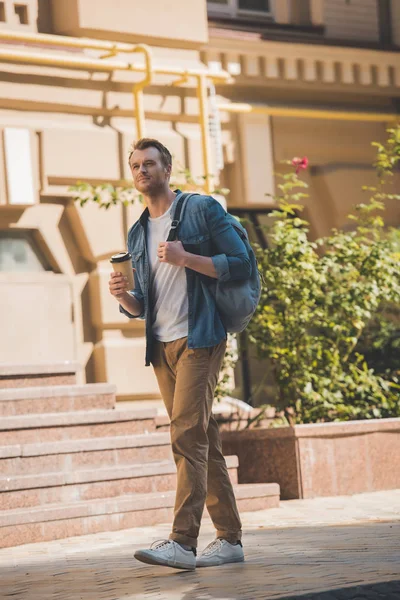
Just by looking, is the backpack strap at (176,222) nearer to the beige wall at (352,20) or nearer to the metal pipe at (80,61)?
the metal pipe at (80,61)

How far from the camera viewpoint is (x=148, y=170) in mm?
6371

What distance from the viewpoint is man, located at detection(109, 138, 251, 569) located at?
6.16 meters

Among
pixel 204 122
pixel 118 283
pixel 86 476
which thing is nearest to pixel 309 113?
pixel 204 122

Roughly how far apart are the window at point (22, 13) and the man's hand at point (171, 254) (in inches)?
211

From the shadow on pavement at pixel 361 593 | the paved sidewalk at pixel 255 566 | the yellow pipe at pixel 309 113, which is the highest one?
the yellow pipe at pixel 309 113

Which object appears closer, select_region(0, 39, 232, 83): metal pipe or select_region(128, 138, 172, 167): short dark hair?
select_region(128, 138, 172, 167): short dark hair

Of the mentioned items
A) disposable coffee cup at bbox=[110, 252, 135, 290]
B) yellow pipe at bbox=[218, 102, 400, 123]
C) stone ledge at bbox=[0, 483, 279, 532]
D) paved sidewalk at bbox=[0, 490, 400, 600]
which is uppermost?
yellow pipe at bbox=[218, 102, 400, 123]

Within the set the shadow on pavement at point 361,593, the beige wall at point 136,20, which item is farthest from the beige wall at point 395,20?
the shadow on pavement at point 361,593

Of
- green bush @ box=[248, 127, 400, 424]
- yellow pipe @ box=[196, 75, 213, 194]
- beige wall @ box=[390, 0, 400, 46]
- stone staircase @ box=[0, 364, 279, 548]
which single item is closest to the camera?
stone staircase @ box=[0, 364, 279, 548]

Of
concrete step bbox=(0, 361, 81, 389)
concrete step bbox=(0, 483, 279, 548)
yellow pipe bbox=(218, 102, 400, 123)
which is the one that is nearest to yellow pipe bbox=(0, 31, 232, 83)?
yellow pipe bbox=(218, 102, 400, 123)

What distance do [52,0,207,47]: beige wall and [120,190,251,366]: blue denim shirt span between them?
5.03 m

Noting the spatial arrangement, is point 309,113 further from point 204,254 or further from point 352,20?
point 204,254

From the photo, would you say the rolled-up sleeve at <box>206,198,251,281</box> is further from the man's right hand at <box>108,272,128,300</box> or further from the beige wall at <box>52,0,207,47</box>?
the beige wall at <box>52,0,207,47</box>

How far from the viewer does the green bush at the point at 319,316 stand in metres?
10.7
